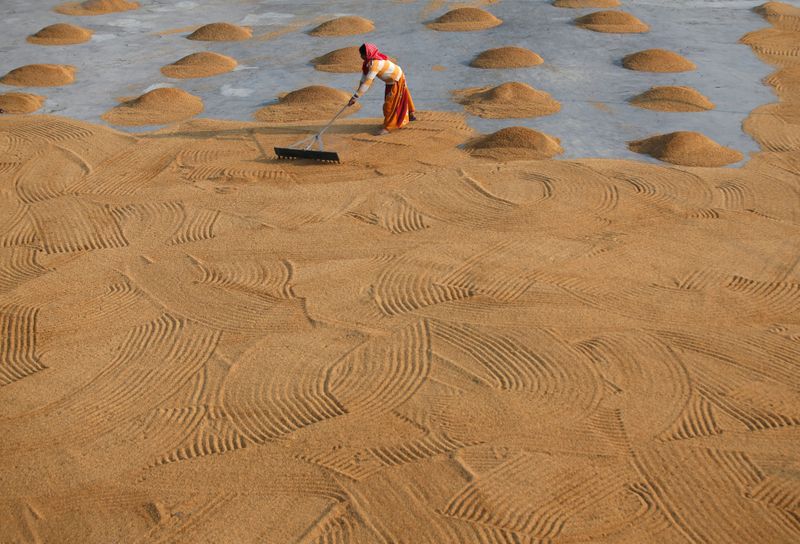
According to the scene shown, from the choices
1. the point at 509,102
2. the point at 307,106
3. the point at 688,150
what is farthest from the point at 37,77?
the point at 688,150

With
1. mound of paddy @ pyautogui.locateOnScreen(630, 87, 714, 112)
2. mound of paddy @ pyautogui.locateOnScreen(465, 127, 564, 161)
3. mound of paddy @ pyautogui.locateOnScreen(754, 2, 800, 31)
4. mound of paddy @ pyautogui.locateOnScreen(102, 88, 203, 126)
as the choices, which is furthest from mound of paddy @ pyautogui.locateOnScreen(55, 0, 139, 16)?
mound of paddy @ pyautogui.locateOnScreen(754, 2, 800, 31)

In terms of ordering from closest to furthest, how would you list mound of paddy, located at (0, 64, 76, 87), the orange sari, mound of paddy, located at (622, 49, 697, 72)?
the orange sari
mound of paddy, located at (0, 64, 76, 87)
mound of paddy, located at (622, 49, 697, 72)

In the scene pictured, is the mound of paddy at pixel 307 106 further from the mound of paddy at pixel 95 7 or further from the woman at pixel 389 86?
the mound of paddy at pixel 95 7

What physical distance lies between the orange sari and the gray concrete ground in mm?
735

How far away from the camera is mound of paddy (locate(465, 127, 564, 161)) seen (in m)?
9.93

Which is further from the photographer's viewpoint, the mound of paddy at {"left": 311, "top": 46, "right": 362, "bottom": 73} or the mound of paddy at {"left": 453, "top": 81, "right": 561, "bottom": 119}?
the mound of paddy at {"left": 311, "top": 46, "right": 362, "bottom": 73}

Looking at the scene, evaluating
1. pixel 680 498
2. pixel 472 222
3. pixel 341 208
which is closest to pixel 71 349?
pixel 341 208

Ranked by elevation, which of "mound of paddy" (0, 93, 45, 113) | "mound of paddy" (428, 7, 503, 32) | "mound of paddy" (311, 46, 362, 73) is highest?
"mound of paddy" (428, 7, 503, 32)

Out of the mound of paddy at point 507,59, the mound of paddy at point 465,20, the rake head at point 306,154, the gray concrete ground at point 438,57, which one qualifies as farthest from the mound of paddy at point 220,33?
the rake head at point 306,154

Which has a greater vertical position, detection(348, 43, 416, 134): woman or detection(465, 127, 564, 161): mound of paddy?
detection(348, 43, 416, 134): woman

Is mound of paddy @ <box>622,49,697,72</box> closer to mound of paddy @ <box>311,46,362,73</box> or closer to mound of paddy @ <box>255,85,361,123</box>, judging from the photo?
mound of paddy @ <box>311,46,362,73</box>

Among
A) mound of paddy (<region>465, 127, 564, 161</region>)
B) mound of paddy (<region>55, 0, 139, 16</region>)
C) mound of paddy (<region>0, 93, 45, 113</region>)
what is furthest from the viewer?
mound of paddy (<region>55, 0, 139, 16</region>)

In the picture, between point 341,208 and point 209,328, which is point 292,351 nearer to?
point 209,328

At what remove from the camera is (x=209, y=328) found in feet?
22.2
